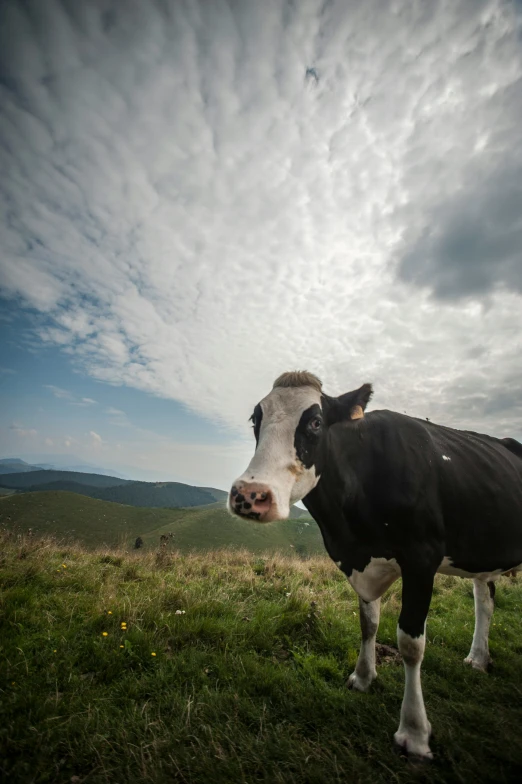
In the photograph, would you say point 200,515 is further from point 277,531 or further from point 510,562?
point 510,562

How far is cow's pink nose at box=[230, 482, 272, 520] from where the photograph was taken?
279cm

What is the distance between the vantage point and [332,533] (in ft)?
13.6

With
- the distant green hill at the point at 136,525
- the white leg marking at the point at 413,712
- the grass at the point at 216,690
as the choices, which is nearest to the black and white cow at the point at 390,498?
the white leg marking at the point at 413,712

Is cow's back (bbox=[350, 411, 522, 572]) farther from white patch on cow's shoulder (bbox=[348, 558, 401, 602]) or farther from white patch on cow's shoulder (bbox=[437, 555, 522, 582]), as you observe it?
white patch on cow's shoulder (bbox=[348, 558, 401, 602])

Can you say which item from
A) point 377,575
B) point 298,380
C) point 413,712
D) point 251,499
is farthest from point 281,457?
point 413,712

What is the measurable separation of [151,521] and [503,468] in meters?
101

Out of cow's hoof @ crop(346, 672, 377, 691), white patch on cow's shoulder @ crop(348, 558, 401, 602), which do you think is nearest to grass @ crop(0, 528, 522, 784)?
cow's hoof @ crop(346, 672, 377, 691)

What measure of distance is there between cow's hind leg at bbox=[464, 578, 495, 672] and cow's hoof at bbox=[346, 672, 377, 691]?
1.62 metres

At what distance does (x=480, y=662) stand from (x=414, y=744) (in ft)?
7.89

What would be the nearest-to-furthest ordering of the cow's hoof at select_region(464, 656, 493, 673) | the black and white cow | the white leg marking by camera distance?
the white leg marking
the black and white cow
the cow's hoof at select_region(464, 656, 493, 673)

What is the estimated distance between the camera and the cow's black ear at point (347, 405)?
4094 millimetres

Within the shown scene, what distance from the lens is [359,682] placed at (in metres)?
4.10

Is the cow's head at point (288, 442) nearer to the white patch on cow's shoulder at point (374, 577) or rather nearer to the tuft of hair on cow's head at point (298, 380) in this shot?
the tuft of hair on cow's head at point (298, 380)

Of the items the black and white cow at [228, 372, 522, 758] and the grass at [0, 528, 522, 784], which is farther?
the black and white cow at [228, 372, 522, 758]
